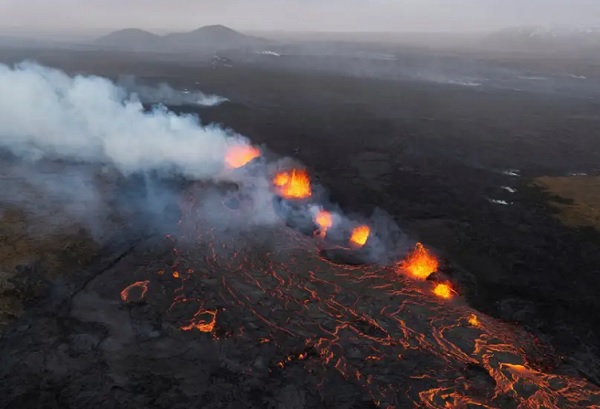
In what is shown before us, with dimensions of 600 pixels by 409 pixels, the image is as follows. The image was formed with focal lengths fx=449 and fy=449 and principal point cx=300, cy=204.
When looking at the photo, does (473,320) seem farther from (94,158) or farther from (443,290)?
(94,158)

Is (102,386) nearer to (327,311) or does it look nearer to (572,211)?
(327,311)

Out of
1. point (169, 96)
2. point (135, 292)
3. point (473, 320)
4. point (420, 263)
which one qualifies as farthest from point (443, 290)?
point (169, 96)

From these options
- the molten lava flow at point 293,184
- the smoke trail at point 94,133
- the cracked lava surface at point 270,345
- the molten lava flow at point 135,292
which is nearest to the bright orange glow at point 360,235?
the cracked lava surface at point 270,345

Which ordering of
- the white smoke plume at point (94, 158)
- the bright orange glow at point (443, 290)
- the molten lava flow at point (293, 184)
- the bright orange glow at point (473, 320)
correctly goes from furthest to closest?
1. the molten lava flow at point (293, 184)
2. the white smoke plume at point (94, 158)
3. the bright orange glow at point (443, 290)
4. the bright orange glow at point (473, 320)

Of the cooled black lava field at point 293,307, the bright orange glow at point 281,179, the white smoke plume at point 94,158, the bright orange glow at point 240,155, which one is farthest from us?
the bright orange glow at point 240,155

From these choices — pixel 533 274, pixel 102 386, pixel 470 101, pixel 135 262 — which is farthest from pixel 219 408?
pixel 470 101

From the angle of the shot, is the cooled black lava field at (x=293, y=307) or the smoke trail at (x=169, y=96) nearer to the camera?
the cooled black lava field at (x=293, y=307)

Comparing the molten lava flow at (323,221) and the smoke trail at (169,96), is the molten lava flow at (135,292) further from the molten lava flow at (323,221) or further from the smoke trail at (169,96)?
the smoke trail at (169,96)
